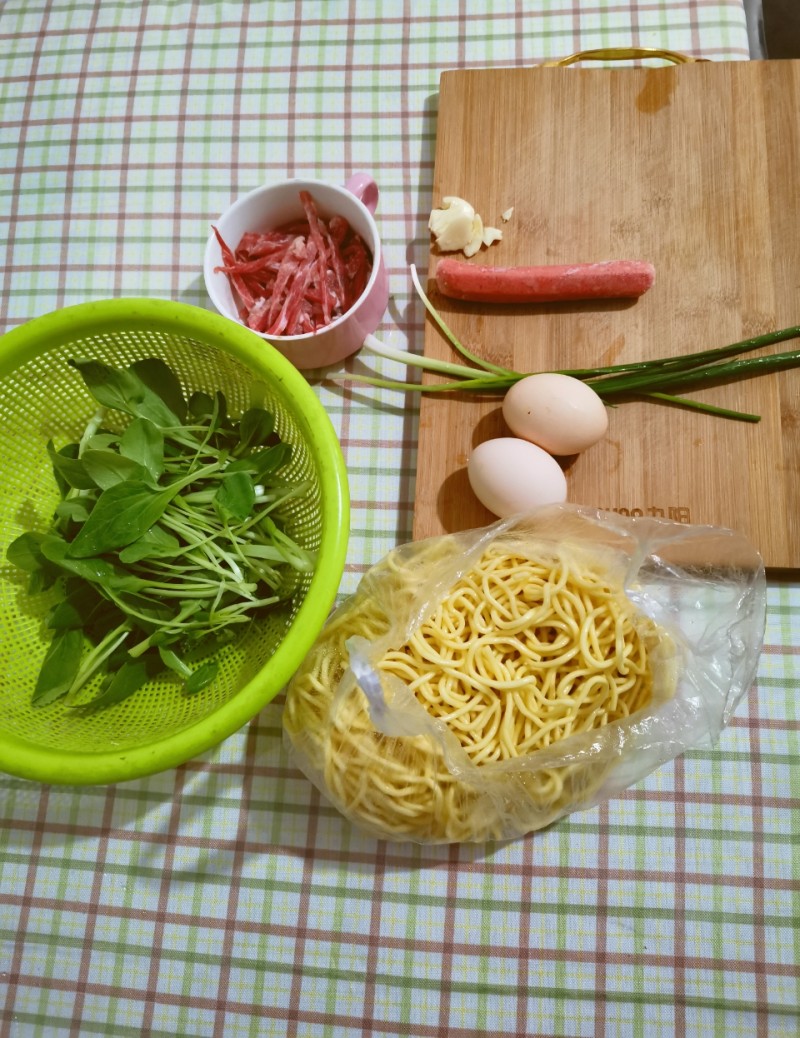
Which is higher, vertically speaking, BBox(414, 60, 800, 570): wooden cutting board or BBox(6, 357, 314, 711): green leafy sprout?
BBox(414, 60, 800, 570): wooden cutting board

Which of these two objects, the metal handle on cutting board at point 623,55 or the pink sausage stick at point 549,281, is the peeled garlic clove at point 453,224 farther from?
the metal handle on cutting board at point 623,55

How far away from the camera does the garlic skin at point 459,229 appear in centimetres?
106


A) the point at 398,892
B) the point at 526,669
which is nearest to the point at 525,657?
the point at 526,669

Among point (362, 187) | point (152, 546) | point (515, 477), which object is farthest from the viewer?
point (362, 187)

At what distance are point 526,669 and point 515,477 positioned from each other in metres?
0.23

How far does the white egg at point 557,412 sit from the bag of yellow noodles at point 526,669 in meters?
0.10

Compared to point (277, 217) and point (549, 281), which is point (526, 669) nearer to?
point (549, 281)

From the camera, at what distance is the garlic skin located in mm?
1062

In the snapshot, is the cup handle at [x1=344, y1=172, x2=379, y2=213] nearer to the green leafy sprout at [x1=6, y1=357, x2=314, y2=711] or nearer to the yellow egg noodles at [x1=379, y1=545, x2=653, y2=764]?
the green leafy sprout at [x1=6, y1=357, x2=314, y2=711]

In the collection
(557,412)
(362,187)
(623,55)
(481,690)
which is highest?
(623,55)

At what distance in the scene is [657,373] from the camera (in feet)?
3.37

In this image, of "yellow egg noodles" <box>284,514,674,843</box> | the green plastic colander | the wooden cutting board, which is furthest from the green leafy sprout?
the wooden cutting board

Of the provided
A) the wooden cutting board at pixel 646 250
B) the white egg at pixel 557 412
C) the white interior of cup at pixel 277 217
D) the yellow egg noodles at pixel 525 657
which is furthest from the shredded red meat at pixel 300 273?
the yellow egg noodles at pixel 525 657

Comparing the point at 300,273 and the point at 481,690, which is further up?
the point at 300,273
